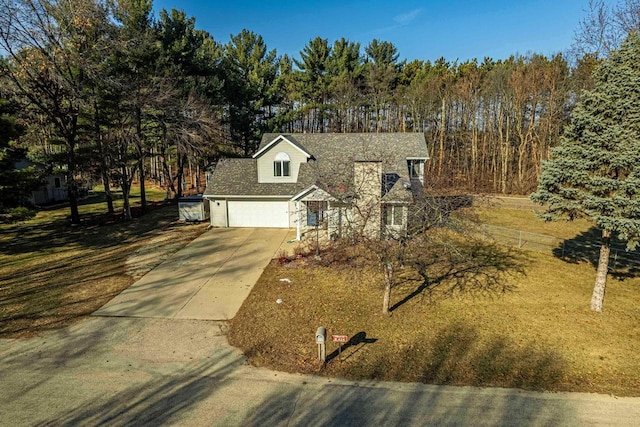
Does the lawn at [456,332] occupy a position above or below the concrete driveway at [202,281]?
below

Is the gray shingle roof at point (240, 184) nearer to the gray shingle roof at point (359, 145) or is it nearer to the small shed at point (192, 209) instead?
the small shed at point (192, 209)

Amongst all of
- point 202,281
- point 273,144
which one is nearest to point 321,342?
point 202,281

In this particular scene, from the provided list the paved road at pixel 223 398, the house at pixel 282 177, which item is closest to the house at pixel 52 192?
the house at pixel 282 177

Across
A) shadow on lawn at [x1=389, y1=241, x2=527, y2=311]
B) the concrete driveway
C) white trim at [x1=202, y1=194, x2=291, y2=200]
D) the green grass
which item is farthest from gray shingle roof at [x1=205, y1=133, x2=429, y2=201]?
the green grass

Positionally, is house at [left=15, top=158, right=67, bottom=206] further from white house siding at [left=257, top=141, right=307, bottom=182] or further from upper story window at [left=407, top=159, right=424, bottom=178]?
upper story window at [left=407, top=159, right=424, bottom=178]

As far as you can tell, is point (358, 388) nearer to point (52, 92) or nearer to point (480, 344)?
point (480, 344)

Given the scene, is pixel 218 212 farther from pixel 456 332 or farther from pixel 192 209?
pixel 456 332

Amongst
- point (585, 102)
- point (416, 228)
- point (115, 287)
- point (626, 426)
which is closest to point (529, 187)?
point (585, 102)
